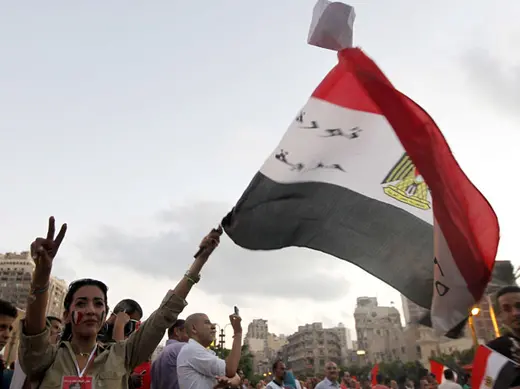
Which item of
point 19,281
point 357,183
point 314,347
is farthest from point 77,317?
point 19,281

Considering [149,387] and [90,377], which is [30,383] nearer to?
[90,377]

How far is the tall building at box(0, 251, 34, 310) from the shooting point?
11100 cm

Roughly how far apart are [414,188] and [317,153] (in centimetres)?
88

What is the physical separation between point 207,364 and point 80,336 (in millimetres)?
1615

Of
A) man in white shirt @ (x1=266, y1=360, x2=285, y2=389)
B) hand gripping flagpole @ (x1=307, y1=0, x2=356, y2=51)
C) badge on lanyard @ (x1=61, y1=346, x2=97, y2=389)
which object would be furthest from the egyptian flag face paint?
man in white shirt @ (x1=266, y1=360, x2=285, y2=389)

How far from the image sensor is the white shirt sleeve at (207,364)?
3963 millimetres

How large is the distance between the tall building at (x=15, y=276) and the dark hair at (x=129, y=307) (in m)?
115

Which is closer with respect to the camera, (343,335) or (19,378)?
(19,378)

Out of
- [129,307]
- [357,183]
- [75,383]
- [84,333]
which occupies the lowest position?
[75,383]

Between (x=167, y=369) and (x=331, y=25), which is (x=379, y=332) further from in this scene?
(x=331, y=25)

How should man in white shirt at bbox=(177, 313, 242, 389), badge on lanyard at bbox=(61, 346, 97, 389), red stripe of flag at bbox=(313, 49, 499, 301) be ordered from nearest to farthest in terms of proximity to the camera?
badge on lanyard at bbox=(61, 346, 97, 389)
red stripe of flag at bbox=(313, 49, 499, 301)
man in white shirt at bbox=(177, 313, 242, 389)

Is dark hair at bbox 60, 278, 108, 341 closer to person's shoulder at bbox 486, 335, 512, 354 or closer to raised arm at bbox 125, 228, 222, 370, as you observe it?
raised arm at bbox 125, 228, 222, 370

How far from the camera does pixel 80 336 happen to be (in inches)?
104

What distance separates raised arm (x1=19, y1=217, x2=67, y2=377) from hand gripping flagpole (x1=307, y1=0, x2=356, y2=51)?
2.57 metres
